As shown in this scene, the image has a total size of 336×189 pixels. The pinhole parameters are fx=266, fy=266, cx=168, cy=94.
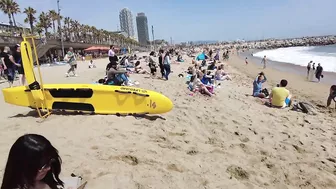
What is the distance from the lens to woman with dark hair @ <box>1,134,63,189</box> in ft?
5.40

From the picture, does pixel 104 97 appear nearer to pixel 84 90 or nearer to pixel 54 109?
pixel 84 90

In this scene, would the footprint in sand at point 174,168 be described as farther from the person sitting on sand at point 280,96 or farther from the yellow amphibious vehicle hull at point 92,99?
the person sitting on sand at point 280,96

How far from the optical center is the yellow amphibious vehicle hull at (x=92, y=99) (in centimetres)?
608

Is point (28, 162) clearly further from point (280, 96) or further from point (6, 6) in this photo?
point (6, 6)

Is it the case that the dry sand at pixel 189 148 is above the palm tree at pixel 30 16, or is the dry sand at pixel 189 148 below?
below

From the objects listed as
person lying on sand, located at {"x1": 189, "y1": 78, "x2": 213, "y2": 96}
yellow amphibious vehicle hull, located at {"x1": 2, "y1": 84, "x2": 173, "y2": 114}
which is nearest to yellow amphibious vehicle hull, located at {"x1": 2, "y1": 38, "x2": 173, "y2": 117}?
yellow amphibious vehicle hull, located at {"x1": 2, "y1": 84, "x2": 173, "y2": 114}

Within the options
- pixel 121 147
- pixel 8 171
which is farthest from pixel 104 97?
pixel 8 171

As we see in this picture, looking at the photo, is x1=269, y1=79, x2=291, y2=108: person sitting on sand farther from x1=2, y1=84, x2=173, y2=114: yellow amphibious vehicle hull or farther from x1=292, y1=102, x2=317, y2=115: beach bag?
x1=2, y1=84, x2=173, y2=114: yellow amphibious vehicle hull

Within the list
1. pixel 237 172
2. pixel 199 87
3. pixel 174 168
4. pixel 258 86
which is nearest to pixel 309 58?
pixel 258 86

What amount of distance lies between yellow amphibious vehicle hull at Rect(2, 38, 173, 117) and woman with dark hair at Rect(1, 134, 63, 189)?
4.35 m

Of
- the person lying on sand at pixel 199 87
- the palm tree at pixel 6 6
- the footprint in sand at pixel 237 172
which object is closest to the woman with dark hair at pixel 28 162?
the footprint in sand at pixel 237 172

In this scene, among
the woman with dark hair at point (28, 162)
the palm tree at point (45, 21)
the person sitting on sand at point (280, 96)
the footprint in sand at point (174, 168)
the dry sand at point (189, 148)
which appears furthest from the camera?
the palm tree at point (45, 21)

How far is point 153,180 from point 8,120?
13.5 ft

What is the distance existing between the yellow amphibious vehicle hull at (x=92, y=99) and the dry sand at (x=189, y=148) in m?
0.26
